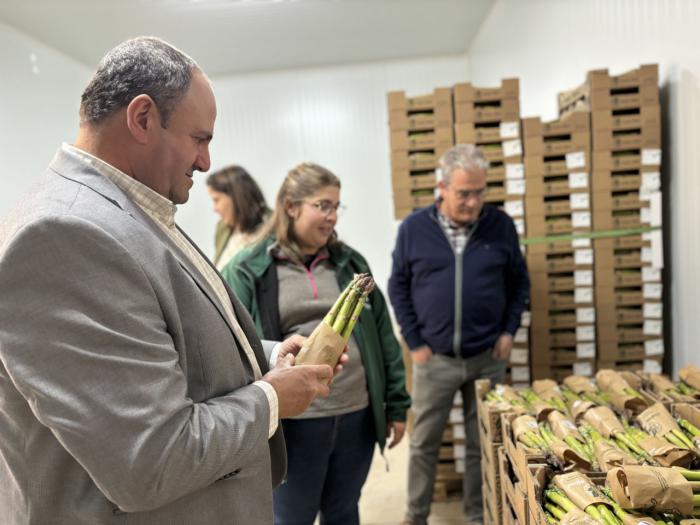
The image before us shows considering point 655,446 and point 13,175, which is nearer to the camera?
point 655,446

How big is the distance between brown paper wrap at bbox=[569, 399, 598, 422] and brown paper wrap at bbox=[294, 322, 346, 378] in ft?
3.59

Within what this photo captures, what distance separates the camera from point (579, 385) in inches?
102

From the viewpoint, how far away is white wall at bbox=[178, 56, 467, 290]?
8734mm

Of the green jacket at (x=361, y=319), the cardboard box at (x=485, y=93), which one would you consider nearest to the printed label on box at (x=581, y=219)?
the cardboard box at (x=485, y=93)

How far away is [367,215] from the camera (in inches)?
345

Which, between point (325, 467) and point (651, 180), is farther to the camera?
point (651, 180)

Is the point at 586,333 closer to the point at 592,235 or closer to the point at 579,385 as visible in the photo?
the point at 592,235

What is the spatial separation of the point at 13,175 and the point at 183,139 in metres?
5.55

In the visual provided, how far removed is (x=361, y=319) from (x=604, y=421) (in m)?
0.98

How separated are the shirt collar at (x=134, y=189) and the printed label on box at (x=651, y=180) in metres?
3.15

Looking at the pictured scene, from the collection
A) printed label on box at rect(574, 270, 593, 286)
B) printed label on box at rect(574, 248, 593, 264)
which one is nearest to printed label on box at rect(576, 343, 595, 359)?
printed label on box at rect(574, 270, 593, 286)

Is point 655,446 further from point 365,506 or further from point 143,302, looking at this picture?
point 365,506

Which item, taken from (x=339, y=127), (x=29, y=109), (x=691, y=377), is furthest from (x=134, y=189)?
(x=339, y=127)

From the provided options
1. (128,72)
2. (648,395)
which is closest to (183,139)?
(128,72)
